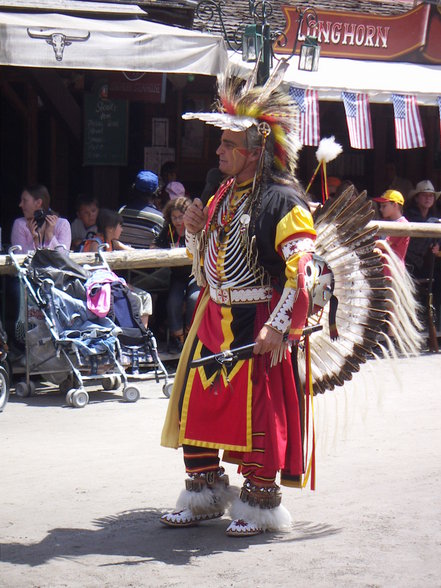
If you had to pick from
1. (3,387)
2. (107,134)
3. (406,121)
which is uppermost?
(406,121)

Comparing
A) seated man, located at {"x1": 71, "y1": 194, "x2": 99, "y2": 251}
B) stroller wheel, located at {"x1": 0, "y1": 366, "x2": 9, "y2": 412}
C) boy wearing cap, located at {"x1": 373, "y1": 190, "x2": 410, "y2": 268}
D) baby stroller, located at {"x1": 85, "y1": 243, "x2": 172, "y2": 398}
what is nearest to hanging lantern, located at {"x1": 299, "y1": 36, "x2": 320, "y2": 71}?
boy wearing cap, located at {"x1": 373, "y1": 190, "x2": 410, "y2": 268}

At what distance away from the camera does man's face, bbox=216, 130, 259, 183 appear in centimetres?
536

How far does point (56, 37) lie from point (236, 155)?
3979mm

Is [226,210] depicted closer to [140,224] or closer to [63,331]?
[63,331]

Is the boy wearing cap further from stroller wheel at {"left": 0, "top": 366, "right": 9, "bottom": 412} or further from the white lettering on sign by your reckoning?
stroller wheel at {"left": 0, "top": 366, "right": 9, "bottom": 412}

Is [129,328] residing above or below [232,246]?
below

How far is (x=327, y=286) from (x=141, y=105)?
27.9ft

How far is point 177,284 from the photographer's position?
9.64m

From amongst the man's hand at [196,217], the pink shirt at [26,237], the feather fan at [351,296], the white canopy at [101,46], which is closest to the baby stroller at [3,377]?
the pink shirt at [26,237]

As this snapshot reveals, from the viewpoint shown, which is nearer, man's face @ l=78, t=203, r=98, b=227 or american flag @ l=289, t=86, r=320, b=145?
man's face @ l=78, t=203, r=98, b=227

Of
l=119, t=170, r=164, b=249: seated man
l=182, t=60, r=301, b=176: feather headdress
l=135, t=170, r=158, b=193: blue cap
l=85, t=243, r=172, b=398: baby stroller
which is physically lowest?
l=85, t=243, r=172, b=398: baby stroller

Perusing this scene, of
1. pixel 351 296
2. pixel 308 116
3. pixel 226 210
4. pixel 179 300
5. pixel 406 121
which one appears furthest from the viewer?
pixel 406 121

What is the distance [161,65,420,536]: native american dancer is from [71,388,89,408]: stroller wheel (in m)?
2.83

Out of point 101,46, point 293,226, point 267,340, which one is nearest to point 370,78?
point 101,46
